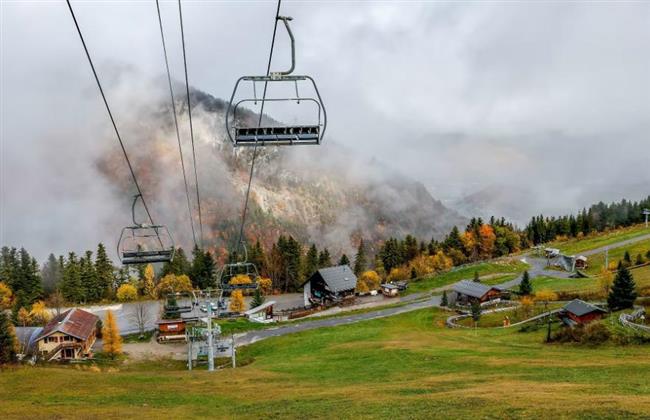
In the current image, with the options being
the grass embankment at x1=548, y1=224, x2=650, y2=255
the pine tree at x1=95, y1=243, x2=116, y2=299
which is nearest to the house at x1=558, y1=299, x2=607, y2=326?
the grass embankment at x1=548, y1=224, x2=650, y2=255

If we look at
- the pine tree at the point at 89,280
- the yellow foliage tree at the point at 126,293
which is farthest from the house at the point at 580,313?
the pine tree at the point at 89,280

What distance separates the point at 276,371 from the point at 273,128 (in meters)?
32.9

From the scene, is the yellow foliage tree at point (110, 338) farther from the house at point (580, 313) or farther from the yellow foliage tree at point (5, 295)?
the house at point (580, 313)

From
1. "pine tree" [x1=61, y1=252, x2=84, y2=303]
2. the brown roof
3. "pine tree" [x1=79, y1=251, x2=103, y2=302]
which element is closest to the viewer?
the brown roof

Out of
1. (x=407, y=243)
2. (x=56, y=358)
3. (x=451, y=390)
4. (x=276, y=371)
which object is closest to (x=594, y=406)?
(x=451, y=390)

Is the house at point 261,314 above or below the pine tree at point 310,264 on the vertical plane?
below

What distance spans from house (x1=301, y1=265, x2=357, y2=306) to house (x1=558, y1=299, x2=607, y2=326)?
173ft

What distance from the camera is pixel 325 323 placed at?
8125cm

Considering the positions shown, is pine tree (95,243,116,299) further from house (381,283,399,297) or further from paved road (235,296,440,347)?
house (381,283,399,297)

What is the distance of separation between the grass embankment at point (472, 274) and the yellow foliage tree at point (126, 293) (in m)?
61.1

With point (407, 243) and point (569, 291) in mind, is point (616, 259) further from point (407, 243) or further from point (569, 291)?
point (407, 243)

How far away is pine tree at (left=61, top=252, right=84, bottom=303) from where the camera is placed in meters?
110

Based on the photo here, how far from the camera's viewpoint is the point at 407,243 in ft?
465

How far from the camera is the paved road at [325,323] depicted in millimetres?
73625
